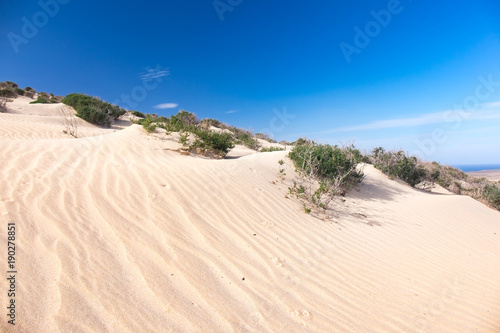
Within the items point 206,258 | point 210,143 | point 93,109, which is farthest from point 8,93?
point 206,258

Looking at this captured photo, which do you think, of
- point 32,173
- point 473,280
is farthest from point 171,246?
point 473,280

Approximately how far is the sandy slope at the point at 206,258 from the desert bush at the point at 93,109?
424 inches

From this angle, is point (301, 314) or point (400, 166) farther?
point (400, 166)

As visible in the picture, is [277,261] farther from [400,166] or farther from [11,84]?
[11,84]

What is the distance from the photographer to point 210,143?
6973 mm

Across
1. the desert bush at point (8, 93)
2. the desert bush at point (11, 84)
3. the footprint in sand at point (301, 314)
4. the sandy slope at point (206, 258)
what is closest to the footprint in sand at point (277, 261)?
the sandy slope at point (206, 258)

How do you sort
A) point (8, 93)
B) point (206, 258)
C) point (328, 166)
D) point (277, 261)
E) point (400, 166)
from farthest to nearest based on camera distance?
point (8, 93) < point (400, 166) < point (328, 166) < point (277, 261) < point (206, 258)

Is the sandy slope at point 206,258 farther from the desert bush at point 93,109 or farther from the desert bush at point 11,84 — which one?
the desert bush at point 11,84

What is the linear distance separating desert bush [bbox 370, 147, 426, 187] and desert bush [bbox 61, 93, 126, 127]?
15319 mm

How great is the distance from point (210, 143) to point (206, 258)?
484 centimetres

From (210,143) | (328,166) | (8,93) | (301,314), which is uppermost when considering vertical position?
(8,93)

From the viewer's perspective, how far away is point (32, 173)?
11.1 ft

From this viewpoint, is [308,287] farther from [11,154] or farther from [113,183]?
[11,154]

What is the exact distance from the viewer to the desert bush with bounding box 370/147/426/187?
968 cm
